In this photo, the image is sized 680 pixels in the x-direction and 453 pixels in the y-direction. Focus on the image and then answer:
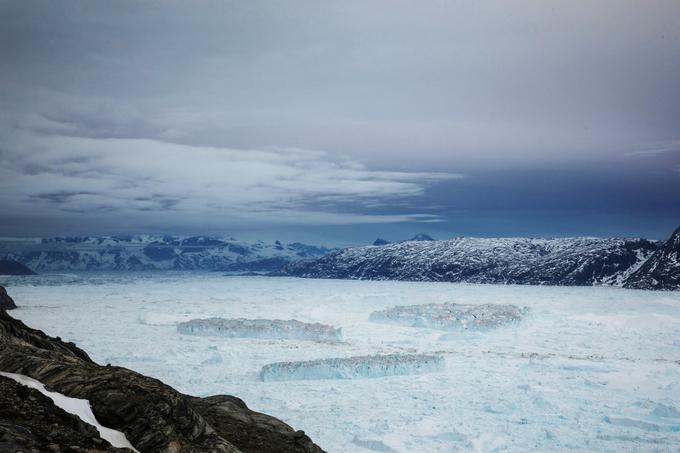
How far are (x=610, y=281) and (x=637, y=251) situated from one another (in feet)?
79.3

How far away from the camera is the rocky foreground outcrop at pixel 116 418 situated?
4.53 metres

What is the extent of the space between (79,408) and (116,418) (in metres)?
0.36

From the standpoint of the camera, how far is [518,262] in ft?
469

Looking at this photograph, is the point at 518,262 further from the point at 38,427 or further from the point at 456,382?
the point at 38,427

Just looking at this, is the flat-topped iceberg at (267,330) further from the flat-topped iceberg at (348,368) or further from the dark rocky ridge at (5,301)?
the dark rocky ridge at (5,301)

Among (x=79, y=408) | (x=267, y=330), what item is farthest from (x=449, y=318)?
(x=79, y=408)

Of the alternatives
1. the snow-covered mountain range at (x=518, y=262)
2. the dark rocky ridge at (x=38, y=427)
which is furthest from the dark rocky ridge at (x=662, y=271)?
the dark rocky ridge at (x=38, y=427)

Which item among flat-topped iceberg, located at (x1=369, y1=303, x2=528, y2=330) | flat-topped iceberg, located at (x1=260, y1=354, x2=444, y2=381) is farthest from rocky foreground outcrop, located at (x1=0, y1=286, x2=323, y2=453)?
flat-topped iceberg, located at (x1=369, y1=303, x2=528, y2=330)

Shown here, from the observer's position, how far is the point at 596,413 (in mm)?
13906

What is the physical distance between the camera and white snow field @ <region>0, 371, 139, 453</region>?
16.7 feet

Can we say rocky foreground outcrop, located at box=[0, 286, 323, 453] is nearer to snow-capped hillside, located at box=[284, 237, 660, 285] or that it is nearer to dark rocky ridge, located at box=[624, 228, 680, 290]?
dark rocky ridge, located at box=[624, 228, 680, 290]

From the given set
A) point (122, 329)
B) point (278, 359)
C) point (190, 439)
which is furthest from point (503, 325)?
point (190, 439)

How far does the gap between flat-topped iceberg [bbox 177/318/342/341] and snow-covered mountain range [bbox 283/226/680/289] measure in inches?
3680

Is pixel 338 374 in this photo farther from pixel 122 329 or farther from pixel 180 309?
pixel 180 309
